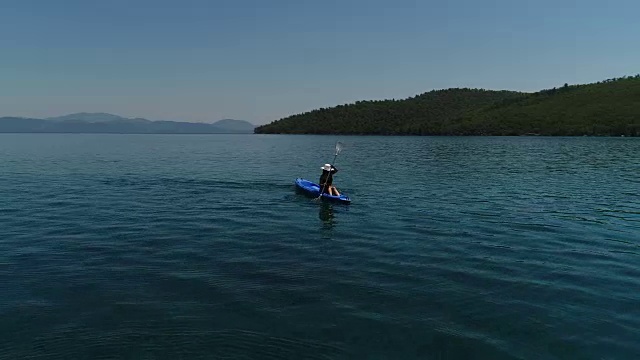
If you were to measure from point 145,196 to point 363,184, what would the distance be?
20.6 m

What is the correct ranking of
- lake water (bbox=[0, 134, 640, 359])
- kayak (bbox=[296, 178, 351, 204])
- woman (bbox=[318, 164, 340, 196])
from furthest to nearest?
woman (bbox=[318, 164, 340, 196]) < kayak (bbox=[296, 178, 351, 204]) < lake water (bbox=[0, 134, 640, 359])

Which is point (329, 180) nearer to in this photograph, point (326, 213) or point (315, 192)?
point (315, 192)

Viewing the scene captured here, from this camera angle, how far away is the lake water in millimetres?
12039

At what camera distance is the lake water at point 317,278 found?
1204 cm

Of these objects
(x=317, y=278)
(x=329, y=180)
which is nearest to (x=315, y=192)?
(x=329, y=180)

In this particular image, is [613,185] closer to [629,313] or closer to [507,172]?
[507,172]

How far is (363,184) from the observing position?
44688 mm

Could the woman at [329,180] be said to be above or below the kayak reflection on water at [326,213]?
above

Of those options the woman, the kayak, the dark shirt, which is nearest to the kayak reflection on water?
the kayak

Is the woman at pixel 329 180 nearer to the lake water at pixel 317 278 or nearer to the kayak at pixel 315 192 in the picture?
the kayak at pixel 315 192

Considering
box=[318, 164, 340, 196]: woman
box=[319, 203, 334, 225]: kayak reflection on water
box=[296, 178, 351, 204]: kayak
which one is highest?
box=[318, 164, 340, 196]: woman

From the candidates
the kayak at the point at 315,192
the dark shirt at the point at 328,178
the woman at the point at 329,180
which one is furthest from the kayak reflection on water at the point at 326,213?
the dark shirt at the point at 328,178

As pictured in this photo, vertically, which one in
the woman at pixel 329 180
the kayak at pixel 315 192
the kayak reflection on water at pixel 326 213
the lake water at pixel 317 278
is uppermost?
the woman at pixel 329 180

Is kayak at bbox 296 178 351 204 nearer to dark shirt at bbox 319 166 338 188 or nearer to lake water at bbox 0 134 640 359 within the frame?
lake water at bbox 0 134 640 359
